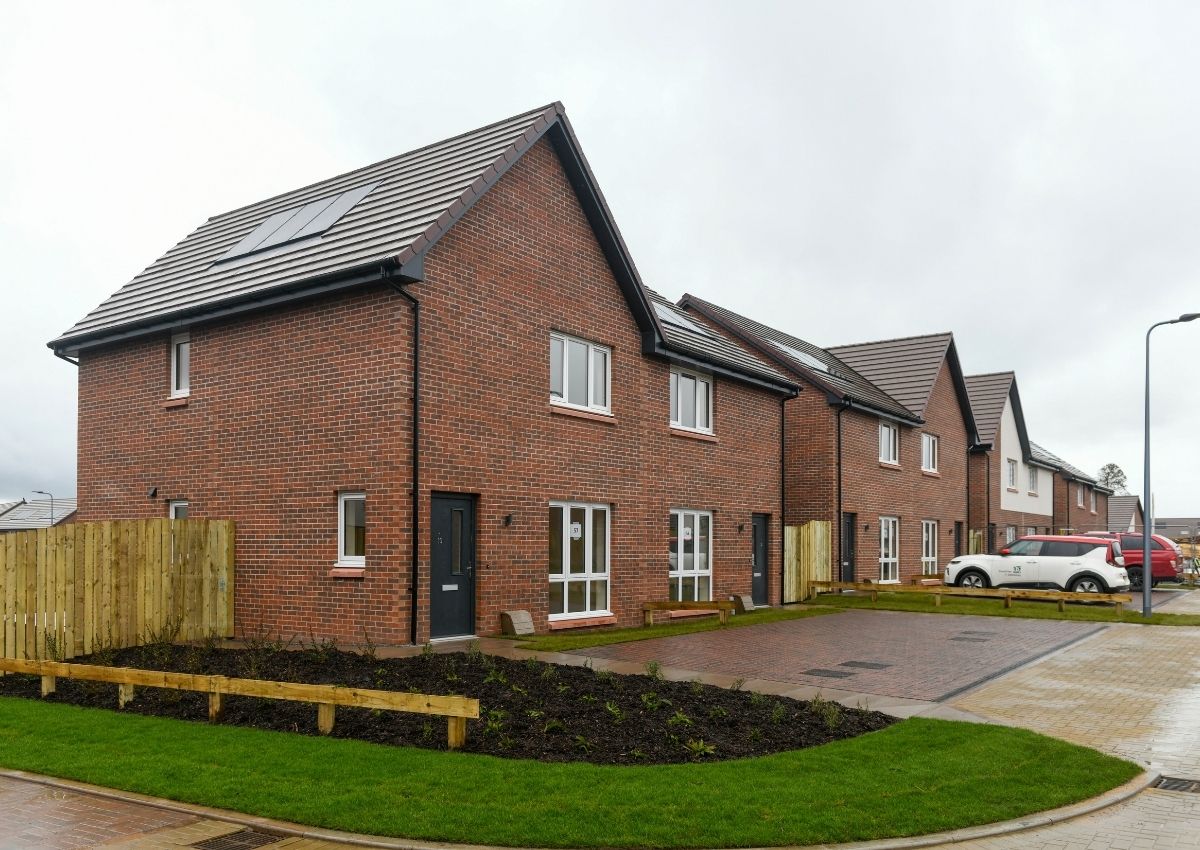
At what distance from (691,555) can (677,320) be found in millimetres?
5698

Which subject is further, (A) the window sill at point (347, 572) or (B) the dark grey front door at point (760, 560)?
(B) the dark grey front door at point (760, 560)

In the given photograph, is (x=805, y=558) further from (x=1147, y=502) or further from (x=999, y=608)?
(x=1147, y=502)

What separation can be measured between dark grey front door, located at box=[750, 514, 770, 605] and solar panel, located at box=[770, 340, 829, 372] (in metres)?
5.53

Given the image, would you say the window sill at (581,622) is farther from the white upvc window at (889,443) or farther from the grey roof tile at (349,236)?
the white upvc window at (889,443)

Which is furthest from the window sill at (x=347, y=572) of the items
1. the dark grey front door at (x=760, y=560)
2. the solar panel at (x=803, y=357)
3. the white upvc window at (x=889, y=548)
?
the white upvc window at (x=889, y=548)

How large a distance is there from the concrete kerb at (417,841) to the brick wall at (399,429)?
6447mm

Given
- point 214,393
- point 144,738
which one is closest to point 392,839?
point 144,738

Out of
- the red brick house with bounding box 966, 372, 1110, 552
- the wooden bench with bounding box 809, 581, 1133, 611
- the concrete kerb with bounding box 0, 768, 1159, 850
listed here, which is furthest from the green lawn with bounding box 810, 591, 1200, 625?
the concrete kerb with bounding box 0, 768, 1159, 850

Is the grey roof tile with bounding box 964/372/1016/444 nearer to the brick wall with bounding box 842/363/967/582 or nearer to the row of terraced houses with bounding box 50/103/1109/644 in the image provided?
the brick wall with bounding box 842/363/967/582

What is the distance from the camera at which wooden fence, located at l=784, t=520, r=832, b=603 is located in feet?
84.9

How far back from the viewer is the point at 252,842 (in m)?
6.72

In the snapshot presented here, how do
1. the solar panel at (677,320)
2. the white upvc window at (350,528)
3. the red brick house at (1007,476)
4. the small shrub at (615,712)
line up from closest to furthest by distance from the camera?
1. the small shrub at (615,712)
2. the white upvc window at (350,528)
3. the solar panel at (677,320)
4. the red brick house at (1007,476)

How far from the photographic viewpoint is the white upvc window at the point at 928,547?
113 ft

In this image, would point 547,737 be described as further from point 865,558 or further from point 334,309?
point 865,558
